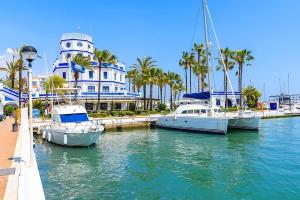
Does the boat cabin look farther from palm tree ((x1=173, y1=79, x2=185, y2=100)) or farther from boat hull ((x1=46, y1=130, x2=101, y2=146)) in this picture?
palm tree ((x1=173, y1=79, x2=185, y2=100))

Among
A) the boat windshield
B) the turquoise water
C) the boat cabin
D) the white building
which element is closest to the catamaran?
the turquoise water

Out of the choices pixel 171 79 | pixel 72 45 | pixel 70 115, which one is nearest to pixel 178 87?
pixel 171 79

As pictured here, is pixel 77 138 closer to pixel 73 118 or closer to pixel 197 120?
pixel 73 118

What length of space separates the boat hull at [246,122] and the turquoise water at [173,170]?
847cm

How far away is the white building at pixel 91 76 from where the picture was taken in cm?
6326

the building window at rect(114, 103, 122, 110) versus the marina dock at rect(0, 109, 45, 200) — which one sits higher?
the building window at rect(114, 103, 122, 110)

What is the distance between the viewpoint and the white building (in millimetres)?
63263

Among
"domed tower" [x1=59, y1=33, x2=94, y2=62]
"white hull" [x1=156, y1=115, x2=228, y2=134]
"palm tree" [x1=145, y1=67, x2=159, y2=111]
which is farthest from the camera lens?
"domed tower" [x1=59, y1=33, x2=94, y2=62]

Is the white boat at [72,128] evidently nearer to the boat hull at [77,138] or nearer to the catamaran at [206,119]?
the boat hull at [77,138]

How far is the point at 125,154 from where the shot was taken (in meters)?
25.2

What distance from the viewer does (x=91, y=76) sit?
66.2 metres

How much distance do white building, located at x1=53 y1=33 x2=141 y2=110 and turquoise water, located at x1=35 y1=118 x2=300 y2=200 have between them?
31.9 meters

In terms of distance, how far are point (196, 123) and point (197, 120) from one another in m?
0.44

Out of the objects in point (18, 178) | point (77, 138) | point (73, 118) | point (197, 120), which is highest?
point (73, 118)
